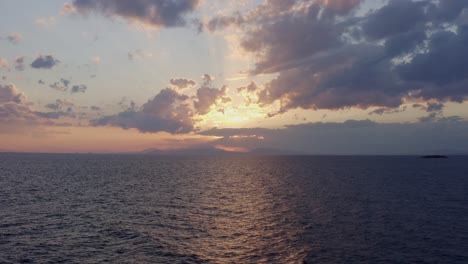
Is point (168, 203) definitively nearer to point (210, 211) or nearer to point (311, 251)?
point (210, 211)

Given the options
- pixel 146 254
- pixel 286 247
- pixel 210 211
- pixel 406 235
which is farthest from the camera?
pixel 210 211

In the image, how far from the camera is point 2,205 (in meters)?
77.2

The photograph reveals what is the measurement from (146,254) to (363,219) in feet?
140

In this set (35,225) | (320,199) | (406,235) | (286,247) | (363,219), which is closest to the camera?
(286,247)

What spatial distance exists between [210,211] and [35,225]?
111 feet

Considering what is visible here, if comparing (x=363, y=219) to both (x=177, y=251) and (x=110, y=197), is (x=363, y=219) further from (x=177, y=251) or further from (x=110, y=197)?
(x=110, y=197)

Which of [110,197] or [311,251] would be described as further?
[110,197]

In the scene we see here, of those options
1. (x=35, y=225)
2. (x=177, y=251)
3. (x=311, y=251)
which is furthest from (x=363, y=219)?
(x=35, y=225)

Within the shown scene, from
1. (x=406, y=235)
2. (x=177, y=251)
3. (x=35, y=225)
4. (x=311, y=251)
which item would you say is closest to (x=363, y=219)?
(x=406, y=235)

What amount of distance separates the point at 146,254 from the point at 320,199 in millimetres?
59469

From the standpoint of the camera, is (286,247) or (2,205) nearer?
(286,247)

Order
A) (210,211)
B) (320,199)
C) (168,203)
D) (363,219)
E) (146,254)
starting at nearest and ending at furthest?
(146,254) < (363,219) < (210,211) < (168,203) < (320,199)

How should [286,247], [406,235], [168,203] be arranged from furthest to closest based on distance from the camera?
[168,203] < [406,235] < [286,247]

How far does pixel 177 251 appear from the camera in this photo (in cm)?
4678
